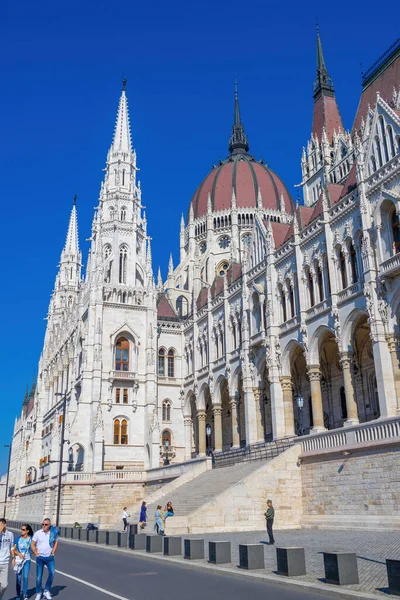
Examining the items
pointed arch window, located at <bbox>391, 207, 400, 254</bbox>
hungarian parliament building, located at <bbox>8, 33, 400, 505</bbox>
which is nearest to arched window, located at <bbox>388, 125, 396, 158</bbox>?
hungarian parliament building, located at <bbox>8, 33, 400, 505</bbox>

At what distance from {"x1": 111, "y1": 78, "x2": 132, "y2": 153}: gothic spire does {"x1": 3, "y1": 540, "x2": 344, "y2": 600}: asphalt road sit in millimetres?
48170

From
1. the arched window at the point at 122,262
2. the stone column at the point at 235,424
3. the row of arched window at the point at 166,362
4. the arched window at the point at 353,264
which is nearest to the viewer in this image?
the arched window at the point at 353,264

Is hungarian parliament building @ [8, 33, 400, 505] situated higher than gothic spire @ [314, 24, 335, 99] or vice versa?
gothic spire @ [314, 24, 335, 99]

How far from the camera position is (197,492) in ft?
102

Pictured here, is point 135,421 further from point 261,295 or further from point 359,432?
point 359,432

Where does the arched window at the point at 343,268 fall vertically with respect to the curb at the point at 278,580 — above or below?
above

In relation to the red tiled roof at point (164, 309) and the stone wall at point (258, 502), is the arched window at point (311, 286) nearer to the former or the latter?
the stone wall at point (258, 502)

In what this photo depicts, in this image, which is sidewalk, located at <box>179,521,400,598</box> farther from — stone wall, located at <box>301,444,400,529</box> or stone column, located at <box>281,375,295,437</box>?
stone column, located at <box>281,375,295,437</box>

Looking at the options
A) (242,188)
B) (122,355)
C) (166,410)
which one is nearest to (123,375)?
(122,355)

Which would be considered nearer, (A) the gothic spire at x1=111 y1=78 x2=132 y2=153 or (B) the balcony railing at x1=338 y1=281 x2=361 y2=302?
(B) the balcony railing at x1=338 y1=281 x2=361 y2=302

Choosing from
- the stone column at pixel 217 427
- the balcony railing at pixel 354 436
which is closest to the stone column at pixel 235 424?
the stone column at pixel 217 427

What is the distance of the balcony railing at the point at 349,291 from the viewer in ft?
96.9

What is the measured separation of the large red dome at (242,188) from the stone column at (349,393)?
126ft

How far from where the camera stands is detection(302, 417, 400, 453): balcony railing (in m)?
22.2
